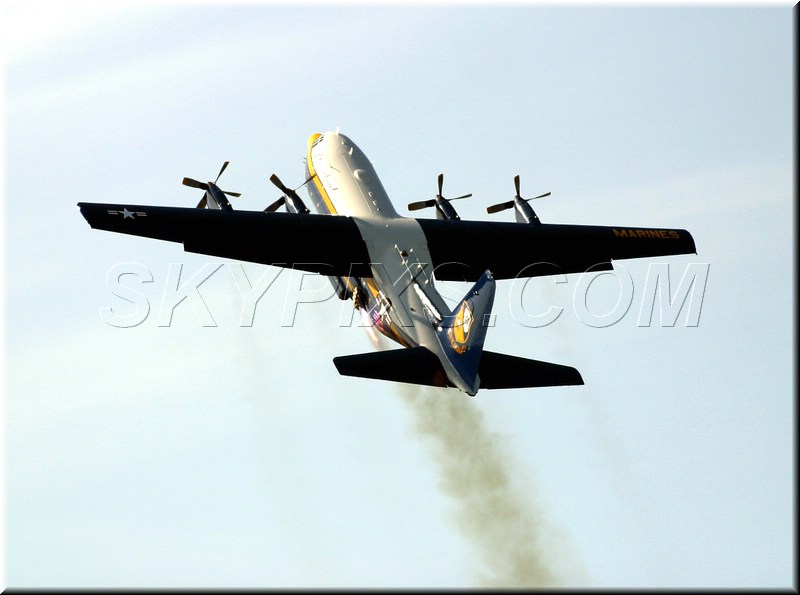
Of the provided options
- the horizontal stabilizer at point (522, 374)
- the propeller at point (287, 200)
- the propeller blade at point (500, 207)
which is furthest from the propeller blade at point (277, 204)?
the horizontal stabilizer at point (522, 374)

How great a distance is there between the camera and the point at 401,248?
5147cm

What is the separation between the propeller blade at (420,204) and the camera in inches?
2243

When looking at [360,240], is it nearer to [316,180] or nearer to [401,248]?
[401,248]

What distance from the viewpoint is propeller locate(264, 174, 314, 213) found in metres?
54.1

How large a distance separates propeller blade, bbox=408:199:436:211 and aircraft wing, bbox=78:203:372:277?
540cm

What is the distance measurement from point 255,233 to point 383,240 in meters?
4.62

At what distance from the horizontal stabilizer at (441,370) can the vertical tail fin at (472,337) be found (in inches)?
25.5

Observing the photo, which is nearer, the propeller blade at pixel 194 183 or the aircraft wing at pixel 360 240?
the aircraft wing at pixel 360 240

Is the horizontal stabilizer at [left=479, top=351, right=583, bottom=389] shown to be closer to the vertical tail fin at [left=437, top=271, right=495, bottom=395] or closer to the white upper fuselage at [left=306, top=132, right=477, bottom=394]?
the vertical tail fin at [left=437, top=271, right=495, bottom=395]

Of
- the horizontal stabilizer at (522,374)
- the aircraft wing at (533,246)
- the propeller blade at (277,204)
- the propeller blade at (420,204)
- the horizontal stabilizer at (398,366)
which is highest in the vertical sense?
the propeller blade at (277,204)

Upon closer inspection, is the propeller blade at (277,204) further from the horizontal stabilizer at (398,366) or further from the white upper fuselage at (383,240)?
the horizontal stabilizer at (398,366)

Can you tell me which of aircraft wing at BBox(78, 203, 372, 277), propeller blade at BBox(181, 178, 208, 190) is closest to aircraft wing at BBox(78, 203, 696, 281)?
aircraft wing at BBox(78, 203, 372, 277)

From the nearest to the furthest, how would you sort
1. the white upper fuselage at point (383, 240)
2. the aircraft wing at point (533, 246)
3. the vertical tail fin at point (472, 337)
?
the vertical tail fin at point (472, 337) → the white upper fuselage at point (383, 240) → the aircraft wing at point (533, 246)

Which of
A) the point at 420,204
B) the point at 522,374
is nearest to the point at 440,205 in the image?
the point at 420,204
